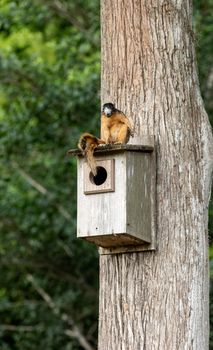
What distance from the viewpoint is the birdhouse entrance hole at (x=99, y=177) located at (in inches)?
308

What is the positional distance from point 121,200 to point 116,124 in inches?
19.2

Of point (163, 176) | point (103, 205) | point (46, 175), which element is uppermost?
point (46, 175)

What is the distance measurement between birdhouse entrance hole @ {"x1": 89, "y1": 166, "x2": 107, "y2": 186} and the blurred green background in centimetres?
494

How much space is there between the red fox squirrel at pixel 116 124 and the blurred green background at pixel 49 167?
4.94m

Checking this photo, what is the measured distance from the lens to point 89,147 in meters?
7.71

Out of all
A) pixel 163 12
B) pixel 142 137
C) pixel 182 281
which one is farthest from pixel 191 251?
pixel 163 12

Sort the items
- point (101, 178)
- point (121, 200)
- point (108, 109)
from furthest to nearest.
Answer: point (101, 178)
point (108, 109)
point (121, 200)

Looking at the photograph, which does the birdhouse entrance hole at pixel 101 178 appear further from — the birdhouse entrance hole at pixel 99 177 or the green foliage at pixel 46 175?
the green foliage at pixel 46 175

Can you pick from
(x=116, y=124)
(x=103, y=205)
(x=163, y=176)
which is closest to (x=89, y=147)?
(x=116, y=124)

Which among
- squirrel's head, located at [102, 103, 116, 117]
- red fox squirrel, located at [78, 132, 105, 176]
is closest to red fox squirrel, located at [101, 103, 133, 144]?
squirrel's head, located at [102, 103, 116, 117]

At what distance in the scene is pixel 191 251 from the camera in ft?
25.0

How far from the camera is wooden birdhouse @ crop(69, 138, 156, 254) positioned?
764cm

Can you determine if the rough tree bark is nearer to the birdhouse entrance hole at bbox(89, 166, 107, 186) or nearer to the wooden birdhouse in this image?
the wooden birdhouse

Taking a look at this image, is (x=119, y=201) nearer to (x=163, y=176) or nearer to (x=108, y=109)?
(x=163, y=176)
